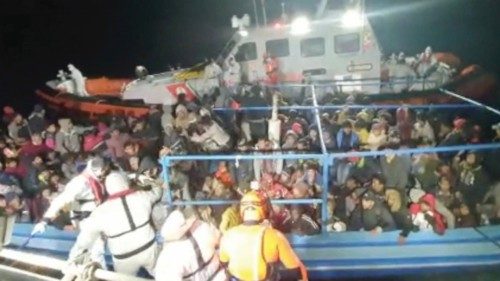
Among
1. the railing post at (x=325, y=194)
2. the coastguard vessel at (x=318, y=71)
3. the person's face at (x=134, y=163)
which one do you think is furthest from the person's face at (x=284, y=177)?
the coastguard vessel at (x=318, y=71)

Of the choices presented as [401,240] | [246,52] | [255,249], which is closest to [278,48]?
[246,52]

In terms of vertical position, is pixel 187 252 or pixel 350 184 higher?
pixel 350 184

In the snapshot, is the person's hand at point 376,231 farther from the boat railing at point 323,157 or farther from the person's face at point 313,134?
the person's face at point 313,134

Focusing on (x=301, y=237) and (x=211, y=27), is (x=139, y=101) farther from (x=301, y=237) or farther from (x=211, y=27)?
(x=211, y=27)

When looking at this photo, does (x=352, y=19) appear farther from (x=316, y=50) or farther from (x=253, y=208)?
(x=253, y=208)

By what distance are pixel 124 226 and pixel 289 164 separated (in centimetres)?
221

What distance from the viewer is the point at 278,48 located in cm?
852

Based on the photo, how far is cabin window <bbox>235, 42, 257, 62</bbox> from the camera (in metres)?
8.59

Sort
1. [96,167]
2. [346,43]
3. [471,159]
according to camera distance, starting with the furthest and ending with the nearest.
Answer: [346,43] < [471,159] < [96,167]

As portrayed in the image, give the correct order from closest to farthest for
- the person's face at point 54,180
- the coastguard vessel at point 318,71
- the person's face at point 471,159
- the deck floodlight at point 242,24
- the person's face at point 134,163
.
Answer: the person's face at point 471,159, the person's face at point 134,163, the person's face at point 54,180, the coastguard vessel at point 318,71, the deck floodlight at point 242,24

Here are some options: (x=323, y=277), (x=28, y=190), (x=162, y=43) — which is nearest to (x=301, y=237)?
(x=323, y=277)

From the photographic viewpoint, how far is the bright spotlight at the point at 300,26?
8.16 m

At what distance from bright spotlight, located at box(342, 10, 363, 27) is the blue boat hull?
434cm

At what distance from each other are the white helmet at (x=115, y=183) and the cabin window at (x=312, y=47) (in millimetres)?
5153
